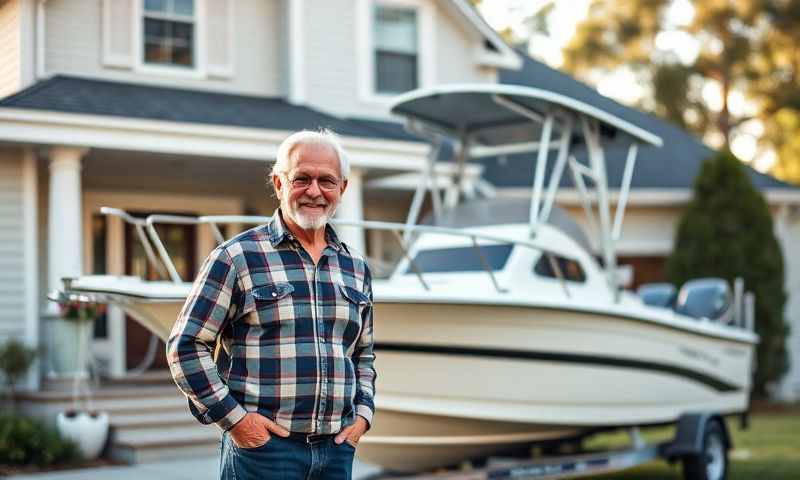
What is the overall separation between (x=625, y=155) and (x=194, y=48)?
26.4ft

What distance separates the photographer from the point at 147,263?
14.1 meters

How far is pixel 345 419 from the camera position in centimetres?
381

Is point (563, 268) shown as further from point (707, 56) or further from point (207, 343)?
point (707, 56)

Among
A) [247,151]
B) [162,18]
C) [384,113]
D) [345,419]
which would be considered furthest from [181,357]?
[384,113]

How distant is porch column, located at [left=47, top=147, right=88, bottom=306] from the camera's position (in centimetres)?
1135

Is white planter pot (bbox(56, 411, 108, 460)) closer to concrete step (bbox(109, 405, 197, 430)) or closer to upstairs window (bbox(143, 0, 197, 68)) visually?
concrete step (bbox(109, 405, 197, 430))

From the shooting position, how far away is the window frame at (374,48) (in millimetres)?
15492

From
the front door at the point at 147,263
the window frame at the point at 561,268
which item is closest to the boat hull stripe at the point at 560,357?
the window frame at the point at 561,268

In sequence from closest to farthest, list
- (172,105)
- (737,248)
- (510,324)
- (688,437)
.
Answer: (510,324) < (688,437) < (172,105) < (737,248)

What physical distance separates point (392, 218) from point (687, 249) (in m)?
4.69

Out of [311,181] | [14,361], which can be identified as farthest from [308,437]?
[14,361]

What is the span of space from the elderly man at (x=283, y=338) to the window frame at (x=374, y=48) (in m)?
11.8

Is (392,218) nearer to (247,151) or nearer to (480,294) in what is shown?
(247,151)

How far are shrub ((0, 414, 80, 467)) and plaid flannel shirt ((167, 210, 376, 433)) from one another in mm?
7496
